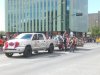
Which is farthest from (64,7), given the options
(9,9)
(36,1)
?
(9,9)

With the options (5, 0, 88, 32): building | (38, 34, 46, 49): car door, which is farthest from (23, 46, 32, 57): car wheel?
(5, 0, 88, 32): building

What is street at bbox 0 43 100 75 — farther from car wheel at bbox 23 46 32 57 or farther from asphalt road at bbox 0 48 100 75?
car wheel at bbox 23 46 32 57

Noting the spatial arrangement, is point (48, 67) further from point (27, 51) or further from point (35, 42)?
point (35, 42)

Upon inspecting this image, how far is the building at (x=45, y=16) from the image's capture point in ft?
338

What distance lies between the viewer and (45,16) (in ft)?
348

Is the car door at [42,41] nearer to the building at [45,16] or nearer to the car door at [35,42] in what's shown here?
the car door at [35,42]

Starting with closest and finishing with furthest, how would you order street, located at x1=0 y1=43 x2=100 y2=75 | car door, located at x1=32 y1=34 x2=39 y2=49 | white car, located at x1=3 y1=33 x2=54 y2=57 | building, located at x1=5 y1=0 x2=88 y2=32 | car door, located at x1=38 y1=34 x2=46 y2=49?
street, located at x1=0 y1=43 x2=100 y2=75
white car, located at x1=3 y1=33 x2=54 y2=57
car door, located at x1=32 y1=34 x2=39 y2=49
car door, located at x1=38 y1=34 x2=46 y2=49
building, located at x1=5 y1=0 x2=88 y2=32

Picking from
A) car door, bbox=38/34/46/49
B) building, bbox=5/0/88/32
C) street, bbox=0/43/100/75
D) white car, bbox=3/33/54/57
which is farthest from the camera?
building, bbox=5/0/88/32

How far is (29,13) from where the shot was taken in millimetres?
110125

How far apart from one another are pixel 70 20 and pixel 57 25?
456 centimetres

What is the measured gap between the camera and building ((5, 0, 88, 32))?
4060 inches

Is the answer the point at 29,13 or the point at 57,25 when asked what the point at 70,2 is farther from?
the point at 29,13

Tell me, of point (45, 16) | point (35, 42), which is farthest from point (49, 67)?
point (45, 16)

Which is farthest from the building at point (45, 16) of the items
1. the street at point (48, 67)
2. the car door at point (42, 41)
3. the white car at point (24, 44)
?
the street at point (48, 67)
